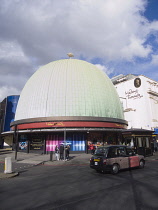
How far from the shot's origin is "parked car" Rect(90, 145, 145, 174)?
11648 mm

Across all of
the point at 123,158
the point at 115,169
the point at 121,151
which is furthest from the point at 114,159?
the point at 121,151

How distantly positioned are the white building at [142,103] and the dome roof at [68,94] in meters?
24.3

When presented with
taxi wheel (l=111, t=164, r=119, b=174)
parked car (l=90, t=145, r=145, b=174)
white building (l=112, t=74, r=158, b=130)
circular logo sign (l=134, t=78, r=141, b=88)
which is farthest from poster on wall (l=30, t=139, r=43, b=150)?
circular logo sign (l=134, t=78, r=141, b=88)

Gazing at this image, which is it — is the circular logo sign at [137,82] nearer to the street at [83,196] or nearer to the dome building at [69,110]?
the dome building at [69,110]

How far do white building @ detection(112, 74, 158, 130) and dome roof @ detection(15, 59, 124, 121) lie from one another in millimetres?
24292

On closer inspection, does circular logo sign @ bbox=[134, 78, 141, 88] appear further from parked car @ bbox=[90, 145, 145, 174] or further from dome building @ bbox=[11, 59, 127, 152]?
parked car @ bbox=[90, 145, 145, 174]

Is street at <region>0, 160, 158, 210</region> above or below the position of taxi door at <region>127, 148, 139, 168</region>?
below

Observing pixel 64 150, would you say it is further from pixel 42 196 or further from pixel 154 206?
pixel 154 206

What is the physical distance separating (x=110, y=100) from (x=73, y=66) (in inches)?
463

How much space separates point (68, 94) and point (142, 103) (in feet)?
118

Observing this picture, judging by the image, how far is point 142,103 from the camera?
5716 centimetres

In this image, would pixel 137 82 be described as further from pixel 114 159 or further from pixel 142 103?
pixel 114 159

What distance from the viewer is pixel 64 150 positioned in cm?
2045

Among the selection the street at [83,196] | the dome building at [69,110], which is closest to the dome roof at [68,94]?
the dome building at [69,110]
